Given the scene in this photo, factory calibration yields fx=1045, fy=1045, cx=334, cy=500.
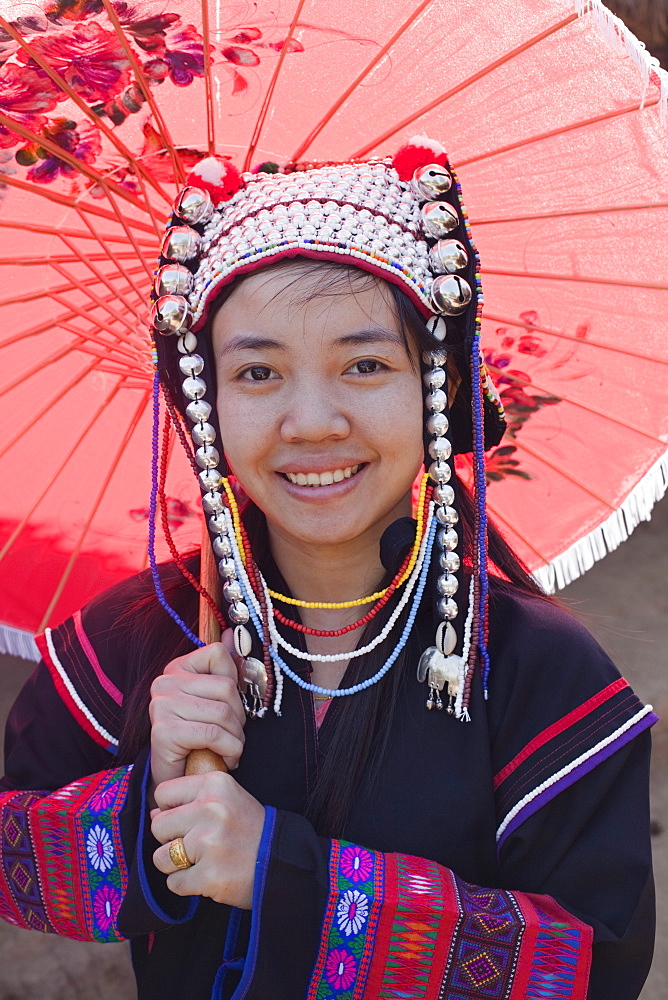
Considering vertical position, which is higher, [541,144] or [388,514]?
[541,144]

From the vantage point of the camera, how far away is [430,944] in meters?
1.53

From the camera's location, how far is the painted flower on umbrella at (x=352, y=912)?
1.52m

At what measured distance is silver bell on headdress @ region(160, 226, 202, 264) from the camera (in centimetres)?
172

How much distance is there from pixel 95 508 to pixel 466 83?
1.15 m

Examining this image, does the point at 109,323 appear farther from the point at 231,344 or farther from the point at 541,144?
the point at 541,144

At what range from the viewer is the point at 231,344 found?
166cm

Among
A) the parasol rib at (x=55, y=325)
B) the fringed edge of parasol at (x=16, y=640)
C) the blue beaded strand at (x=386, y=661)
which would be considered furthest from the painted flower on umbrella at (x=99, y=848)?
the parasol rib at (x=55, y=325)

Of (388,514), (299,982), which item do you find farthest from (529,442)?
(299,982)

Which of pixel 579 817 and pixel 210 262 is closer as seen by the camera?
pixel 579 817

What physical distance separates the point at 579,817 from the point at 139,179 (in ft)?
4.27

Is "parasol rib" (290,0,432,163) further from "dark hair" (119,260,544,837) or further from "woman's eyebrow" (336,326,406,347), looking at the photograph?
"woman's eyebrow" (336,326,406,347)

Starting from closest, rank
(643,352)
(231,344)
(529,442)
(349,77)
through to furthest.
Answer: (231,344) → (349,77) → (643,352) → (529,442)

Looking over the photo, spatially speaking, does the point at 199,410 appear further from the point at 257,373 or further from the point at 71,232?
the point at 71,232

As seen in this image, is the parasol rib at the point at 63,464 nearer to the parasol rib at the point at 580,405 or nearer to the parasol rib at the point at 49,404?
the parasol rib at the point at 49,404
